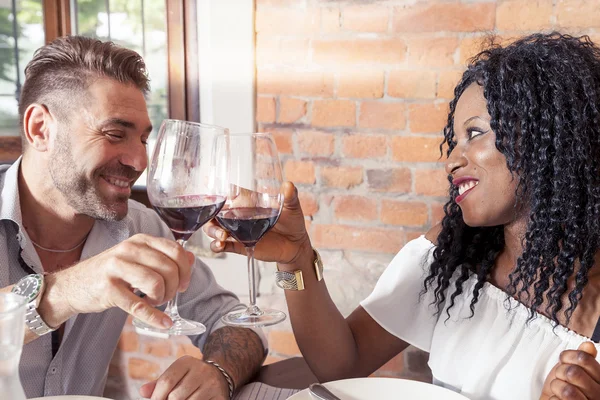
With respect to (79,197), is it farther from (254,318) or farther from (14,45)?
(14,45)

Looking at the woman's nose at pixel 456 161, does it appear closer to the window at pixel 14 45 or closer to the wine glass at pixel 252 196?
the wine glass at pixel 252 196

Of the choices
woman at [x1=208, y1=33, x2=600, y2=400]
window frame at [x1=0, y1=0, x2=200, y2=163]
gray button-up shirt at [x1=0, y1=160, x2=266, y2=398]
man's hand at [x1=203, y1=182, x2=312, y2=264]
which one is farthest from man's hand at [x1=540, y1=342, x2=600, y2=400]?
window frame at [x1=0, y1=0, x2=200, y2=163]

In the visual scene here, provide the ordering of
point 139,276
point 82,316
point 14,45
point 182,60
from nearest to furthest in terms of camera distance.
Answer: point 139,276 < point 82,316 < point 182,60 < point 14,45

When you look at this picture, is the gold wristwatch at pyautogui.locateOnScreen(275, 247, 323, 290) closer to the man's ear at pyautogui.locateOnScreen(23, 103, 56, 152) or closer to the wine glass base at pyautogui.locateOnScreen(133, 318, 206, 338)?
the wine glass base at pyautogui.locateOnScreen(133, 318, 206, 338)

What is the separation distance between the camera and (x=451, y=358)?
48.6 inches

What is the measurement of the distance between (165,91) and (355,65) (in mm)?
708

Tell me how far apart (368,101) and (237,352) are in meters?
0.86

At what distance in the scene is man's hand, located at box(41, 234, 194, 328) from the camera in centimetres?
78

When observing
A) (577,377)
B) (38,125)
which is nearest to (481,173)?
(577,377)

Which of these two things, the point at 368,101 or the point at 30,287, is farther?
the point at 368,101

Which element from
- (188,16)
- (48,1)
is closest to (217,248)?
(188,16)

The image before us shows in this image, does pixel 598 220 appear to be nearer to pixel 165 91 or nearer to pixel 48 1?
pixel 165 91

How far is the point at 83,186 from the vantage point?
133 centimetres

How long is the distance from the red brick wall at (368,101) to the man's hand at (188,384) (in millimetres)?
874
